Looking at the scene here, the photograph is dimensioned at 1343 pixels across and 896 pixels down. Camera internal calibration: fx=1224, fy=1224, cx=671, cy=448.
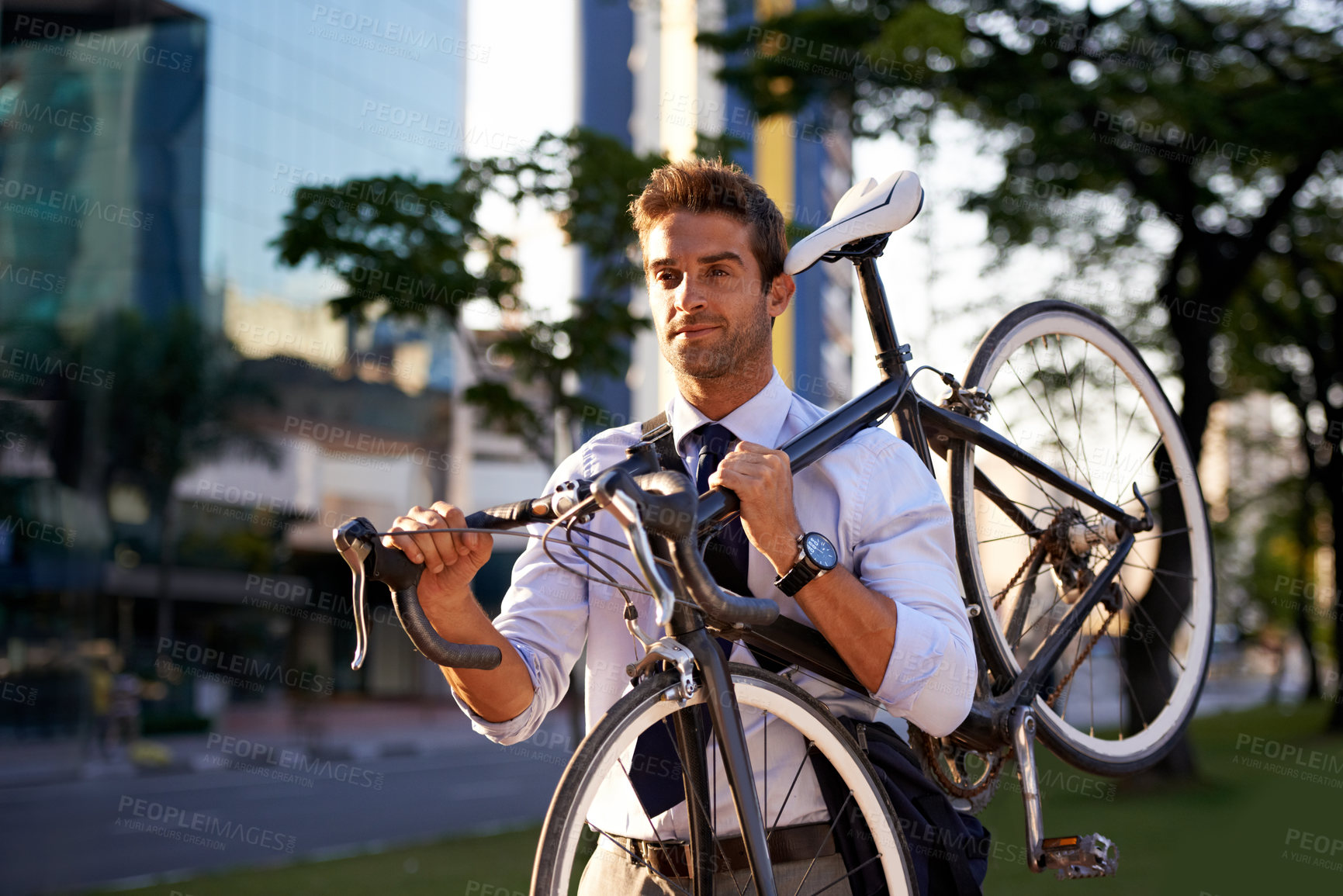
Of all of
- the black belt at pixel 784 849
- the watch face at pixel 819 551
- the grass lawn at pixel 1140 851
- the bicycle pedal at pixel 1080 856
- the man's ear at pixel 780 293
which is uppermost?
the man's ear at pixel 780 293

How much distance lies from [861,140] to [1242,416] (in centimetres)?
1703

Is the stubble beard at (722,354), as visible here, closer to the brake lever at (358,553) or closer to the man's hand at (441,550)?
the man's hand at (441,550)

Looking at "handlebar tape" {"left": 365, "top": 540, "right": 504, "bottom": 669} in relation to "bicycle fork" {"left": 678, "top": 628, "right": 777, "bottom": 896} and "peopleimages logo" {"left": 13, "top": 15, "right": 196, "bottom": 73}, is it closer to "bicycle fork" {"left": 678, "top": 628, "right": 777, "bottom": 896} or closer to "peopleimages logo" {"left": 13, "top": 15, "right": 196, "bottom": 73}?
"bicycle fork" {"left": 678, "top": 628, "right": 777, "bottom": 896}

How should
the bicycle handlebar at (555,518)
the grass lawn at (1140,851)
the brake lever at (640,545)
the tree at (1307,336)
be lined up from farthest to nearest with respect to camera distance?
the tree at (1307,336), the grass lawn at (1140,851), the bicycle handlebar at (555,518), the brake lever at (640,545)

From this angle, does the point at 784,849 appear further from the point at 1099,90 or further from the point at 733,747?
the point at 1099,90

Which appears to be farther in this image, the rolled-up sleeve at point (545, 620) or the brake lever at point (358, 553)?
the rolled-up sleeve at point (545, 620)

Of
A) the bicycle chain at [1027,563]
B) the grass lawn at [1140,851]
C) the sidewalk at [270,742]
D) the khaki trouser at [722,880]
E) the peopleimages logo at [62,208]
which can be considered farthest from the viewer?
the peopleimages logo at [62,208]

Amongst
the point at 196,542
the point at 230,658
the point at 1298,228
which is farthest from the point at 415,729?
the point at 1298,228

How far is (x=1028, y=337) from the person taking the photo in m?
3.10

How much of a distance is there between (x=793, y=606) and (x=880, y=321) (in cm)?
81

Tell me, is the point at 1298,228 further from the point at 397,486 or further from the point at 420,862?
the point at 397,486

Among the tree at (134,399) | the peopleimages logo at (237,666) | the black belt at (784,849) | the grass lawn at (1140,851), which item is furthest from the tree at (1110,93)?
the peopleimages logo at (237,666)

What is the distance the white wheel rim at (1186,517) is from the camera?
2.85 meters

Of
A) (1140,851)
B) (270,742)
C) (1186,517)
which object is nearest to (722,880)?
(1186,517)
